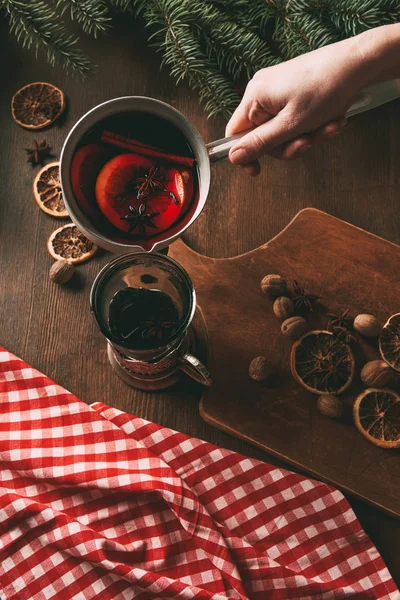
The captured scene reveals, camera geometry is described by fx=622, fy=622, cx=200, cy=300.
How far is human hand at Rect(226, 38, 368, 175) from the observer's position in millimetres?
1015

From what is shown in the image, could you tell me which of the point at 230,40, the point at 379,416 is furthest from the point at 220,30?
the point at 379,416

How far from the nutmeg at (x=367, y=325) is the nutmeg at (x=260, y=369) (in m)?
0.19

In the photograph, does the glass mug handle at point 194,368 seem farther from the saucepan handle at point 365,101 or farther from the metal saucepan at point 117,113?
the saucepan handle at point 365,101

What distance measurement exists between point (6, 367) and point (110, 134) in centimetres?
51

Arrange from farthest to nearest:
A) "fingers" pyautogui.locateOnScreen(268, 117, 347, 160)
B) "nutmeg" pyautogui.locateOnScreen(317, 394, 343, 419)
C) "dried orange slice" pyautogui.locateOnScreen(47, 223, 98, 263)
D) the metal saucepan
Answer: "dried orange slice" pyautogui.locateOnScreen(47, 223, 98, 263) → "nutmeg" pyautogui.locateOnScreen(317, 394, 343, 419) → "fingers" pyautogui.locateOnScreen(268, 117, 347, 160) → the metal saucepan

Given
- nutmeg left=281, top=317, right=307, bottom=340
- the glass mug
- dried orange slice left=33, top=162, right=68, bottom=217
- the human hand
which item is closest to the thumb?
the human hand

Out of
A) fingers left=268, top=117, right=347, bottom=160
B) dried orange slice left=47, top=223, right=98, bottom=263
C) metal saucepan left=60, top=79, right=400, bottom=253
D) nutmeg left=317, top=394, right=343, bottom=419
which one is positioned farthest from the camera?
dried orange slice left=47, top=223, right=98, bottom=263

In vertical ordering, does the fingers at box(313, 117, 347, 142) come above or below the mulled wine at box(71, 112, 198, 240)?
above

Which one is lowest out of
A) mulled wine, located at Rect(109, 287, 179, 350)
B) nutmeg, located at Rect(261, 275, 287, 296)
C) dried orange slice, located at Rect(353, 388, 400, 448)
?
dried orange slice, located at Rect(353, 388, 400, 448)

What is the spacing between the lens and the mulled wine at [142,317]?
1.11m

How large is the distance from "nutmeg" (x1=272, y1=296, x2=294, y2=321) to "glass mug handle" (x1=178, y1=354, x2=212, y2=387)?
0.19 meters

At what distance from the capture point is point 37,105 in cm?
135

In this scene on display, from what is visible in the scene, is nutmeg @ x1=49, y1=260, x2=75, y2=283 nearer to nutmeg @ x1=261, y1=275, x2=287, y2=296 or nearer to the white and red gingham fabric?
the white and red gingham fabric

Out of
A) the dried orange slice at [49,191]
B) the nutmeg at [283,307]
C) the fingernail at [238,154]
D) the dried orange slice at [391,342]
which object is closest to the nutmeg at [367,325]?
the dried orange slice at [391,342]
